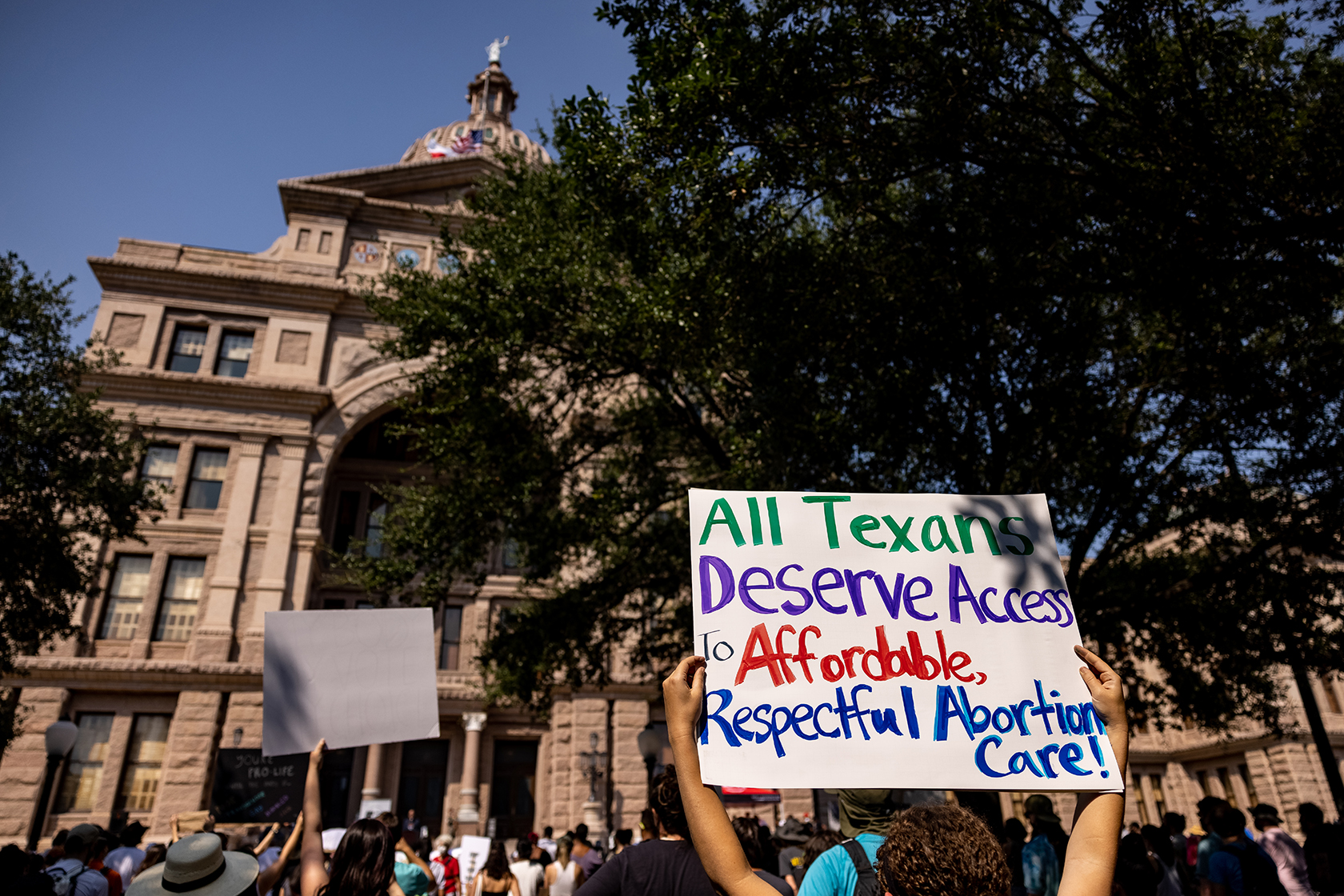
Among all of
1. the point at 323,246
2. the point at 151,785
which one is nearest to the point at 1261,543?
the point at 151,785

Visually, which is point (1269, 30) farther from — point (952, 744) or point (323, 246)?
point (323, 246)

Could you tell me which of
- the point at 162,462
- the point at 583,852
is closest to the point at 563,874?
the point at 583,852

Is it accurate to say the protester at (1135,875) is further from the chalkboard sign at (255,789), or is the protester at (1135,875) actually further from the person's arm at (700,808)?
the chalkboard sign at (255,789)

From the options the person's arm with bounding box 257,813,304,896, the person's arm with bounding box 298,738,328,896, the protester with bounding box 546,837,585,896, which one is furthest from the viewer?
the protester with bounding box 546,837,585,896

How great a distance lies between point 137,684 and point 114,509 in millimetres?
9615

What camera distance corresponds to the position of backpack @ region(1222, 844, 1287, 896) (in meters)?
6.57

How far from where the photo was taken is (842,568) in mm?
3248

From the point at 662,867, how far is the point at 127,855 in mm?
8608

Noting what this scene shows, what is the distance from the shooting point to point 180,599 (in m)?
25.0

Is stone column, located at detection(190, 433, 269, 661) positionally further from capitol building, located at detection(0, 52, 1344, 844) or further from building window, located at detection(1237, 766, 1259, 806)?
building window, located at detection(1237, 766, 1259, 806)

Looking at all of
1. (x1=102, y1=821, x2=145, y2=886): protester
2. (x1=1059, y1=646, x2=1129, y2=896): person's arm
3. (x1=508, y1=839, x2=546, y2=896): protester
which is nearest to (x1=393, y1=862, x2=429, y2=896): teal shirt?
(x1=508, y1=839, x2=546, y2=896): protester

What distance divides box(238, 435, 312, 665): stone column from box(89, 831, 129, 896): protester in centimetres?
1657

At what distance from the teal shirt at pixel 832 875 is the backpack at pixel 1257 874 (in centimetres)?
501

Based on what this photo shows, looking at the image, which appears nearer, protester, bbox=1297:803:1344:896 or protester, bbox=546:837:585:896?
protester, bbox=1297:803:1344:896
